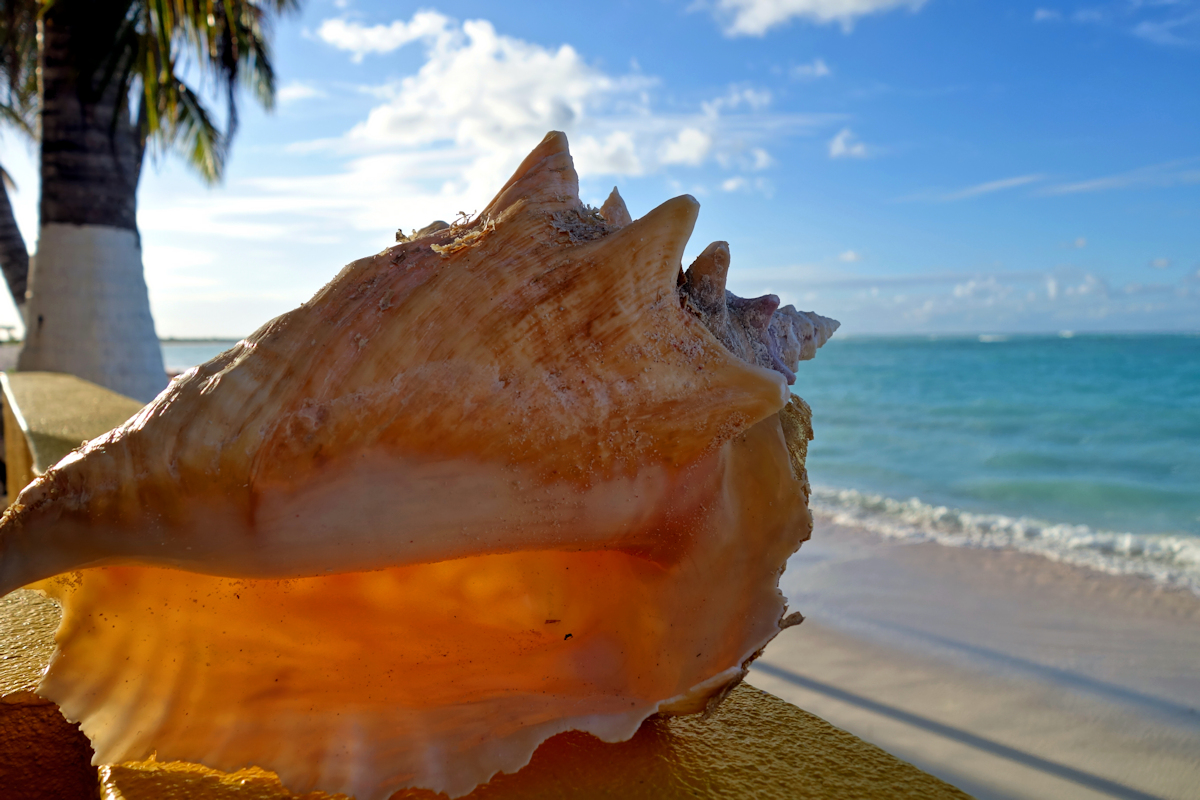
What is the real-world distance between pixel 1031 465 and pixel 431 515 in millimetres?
10958

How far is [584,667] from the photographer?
0.96 meters

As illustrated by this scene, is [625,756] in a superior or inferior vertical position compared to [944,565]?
superior

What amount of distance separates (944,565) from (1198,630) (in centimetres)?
137

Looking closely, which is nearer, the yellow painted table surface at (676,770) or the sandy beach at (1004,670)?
the yellow painted table surface at (676,770)

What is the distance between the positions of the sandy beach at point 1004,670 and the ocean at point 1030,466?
Answer: 971mm

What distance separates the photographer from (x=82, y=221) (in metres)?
5.50

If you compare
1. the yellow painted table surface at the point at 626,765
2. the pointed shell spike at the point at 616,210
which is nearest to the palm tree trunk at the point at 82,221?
the yellow painted table surface at the point at 626,765

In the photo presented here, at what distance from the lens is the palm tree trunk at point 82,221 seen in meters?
5.41

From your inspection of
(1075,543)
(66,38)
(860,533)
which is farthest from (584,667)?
(66,38)

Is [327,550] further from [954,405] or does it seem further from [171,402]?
[954,405]

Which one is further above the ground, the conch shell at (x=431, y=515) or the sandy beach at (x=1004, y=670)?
the conch shell at (x=431, y=515)

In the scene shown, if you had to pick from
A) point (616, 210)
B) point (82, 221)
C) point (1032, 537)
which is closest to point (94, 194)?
point (82, 221)

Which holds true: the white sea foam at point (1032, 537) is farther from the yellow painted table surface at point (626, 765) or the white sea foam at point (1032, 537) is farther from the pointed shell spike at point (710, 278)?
the pointed shell spike at point (710, 278)

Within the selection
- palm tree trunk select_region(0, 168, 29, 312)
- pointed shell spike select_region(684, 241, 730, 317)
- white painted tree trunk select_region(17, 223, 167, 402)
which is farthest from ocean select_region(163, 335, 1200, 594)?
palm tree trunk select_region(0, 168, 29, 312)
